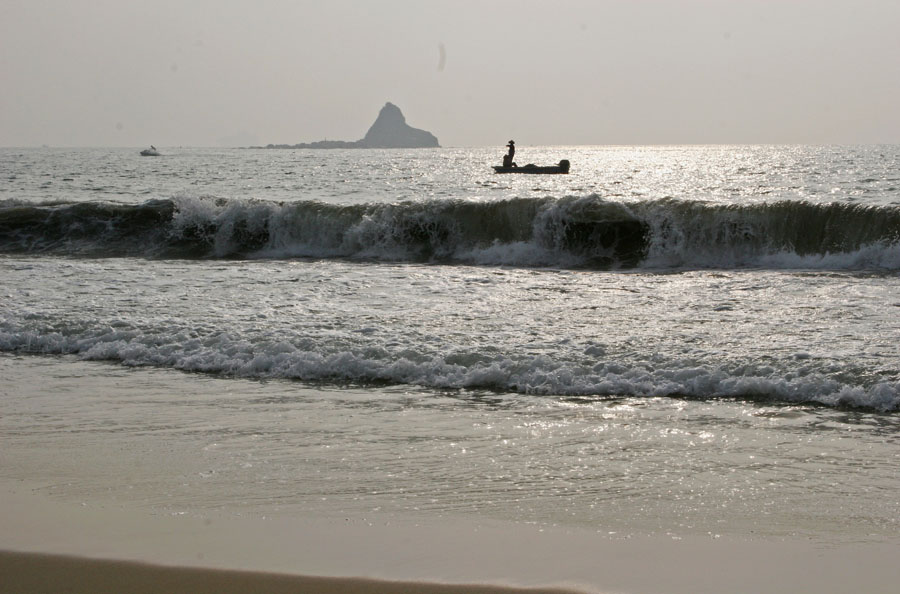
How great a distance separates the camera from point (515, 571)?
13.6 ft

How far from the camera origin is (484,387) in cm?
802

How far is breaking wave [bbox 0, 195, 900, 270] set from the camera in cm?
1841

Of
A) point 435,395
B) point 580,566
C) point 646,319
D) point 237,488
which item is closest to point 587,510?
point 580,566

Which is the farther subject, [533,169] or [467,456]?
[533,169]

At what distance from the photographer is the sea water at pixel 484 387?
17.0 ft

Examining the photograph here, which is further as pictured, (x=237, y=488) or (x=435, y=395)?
(x=435, y=395)

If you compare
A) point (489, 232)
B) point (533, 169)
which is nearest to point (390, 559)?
point (489, 232)

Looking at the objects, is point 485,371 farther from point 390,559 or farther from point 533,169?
point 533,169

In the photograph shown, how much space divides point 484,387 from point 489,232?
43.5 feet

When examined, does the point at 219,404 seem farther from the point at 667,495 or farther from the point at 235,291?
the point at 235,291

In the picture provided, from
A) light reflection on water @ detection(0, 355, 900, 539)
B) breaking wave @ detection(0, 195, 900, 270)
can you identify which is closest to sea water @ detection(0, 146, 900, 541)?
light reflection on water @ detection(0, 355, 900, 539)

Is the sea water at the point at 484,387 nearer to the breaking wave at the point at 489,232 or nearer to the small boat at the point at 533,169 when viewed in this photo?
the breaking wave at the point at 489,232

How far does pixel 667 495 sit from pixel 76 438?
4051mm

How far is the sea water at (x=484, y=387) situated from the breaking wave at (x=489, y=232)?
0.21 metres
